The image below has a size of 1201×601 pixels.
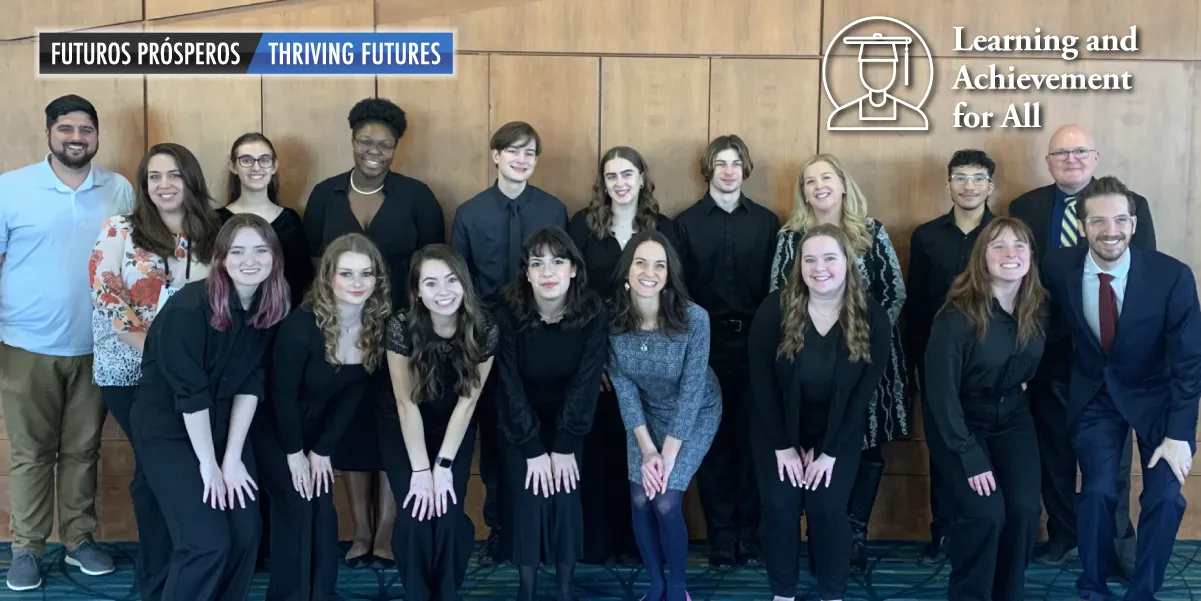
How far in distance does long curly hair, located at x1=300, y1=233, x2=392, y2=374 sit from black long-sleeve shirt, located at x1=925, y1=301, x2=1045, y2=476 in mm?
1973

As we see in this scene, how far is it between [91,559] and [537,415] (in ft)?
6.69

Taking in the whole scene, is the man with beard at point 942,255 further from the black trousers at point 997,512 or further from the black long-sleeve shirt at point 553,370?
the black long-sleeve shirt at point 553,370

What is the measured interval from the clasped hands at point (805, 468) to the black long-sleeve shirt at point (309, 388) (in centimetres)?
150

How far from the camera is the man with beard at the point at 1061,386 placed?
3.83 meters

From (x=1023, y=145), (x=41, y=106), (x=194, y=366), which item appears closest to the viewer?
(x=194, y=366)

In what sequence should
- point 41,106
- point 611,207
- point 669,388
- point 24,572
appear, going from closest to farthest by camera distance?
1. point 669,388
2. point 24,572
3. point 611,207
4. point 41,106

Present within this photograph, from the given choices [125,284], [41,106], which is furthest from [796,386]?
[41,106]

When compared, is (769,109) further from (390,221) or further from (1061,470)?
(1061,470)

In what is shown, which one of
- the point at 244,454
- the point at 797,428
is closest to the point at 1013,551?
the point at 797,428

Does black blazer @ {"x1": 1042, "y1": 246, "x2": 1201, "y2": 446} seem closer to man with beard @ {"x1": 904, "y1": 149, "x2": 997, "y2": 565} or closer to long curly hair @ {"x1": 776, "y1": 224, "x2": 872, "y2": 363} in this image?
man with beard @ {"x1": 904, "y1": 149, "x2": 997, "y2": 565}

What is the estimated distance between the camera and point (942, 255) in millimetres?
→ 4023

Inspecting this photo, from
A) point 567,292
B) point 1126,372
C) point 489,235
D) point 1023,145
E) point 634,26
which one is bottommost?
point 1126,372

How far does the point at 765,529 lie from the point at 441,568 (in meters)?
1.17

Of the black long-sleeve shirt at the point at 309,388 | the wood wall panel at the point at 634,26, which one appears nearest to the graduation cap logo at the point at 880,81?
the wood wall panel at the point at 634,26
